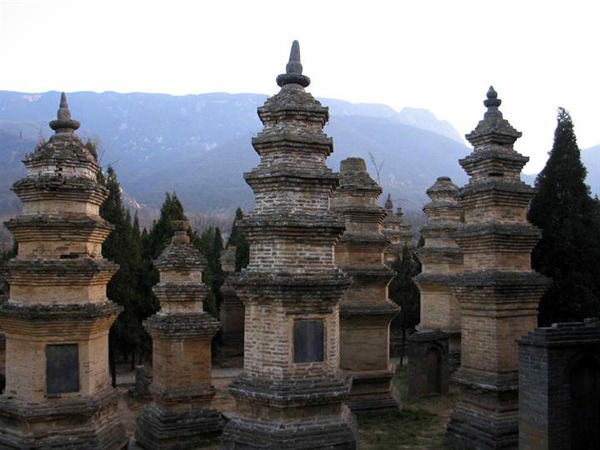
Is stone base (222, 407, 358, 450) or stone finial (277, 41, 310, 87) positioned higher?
stone finial (277, 41, 310, 87)

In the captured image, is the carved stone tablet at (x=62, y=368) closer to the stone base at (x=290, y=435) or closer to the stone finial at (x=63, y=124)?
the stone base at (x=290, y=435)

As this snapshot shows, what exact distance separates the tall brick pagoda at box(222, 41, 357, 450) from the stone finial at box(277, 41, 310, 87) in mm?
756

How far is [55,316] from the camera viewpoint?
1139cm

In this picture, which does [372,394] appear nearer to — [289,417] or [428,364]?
[428,364]

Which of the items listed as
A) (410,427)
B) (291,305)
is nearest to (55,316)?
(291,305)

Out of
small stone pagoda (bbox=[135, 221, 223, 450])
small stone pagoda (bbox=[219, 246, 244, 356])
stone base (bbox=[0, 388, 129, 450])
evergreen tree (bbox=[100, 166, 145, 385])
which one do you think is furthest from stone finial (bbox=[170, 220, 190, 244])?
small stone pagoda (bbox=[219, 246, 244, 356])

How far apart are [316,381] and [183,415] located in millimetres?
5933

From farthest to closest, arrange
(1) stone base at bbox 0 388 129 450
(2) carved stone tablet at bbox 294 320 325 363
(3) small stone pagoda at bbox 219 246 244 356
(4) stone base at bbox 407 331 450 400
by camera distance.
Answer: (3) small stone pagoda at bbox 219 246 244 356 < (4) stone base at bbox 407 331 450 400 < (1) stone base at bbox 0 388 129 450 < (2) carved stone tablet at bbox 294 320 325 363

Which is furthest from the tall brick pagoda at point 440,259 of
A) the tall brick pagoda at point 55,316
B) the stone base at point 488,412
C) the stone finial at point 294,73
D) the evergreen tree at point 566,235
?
the tall brick pagoda at point 55,316

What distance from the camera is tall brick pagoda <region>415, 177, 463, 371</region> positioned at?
22578 mm

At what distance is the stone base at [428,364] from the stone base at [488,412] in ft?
21.0

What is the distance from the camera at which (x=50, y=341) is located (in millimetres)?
11469

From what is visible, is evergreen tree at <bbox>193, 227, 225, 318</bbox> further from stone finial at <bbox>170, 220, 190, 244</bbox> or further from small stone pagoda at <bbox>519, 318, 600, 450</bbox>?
small stone pagoda at <bbox>519, 318, 600, 450</bbox>

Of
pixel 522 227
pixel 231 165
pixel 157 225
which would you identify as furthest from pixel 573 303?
pixel 231 165
